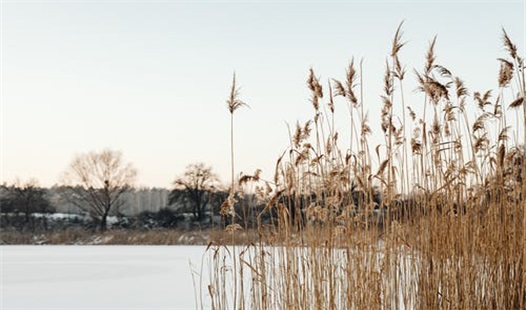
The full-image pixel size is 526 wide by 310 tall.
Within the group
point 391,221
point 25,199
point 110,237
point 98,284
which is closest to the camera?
point 391,221

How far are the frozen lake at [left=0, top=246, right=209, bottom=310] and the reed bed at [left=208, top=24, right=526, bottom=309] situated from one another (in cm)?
117

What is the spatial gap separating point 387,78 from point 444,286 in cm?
92

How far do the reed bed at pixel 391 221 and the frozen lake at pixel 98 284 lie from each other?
117 centimetres

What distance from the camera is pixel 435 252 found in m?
2.40

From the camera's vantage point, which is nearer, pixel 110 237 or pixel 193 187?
pixel 110 237

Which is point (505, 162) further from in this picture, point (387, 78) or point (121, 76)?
point (121, 76)

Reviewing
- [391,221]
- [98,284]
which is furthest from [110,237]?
[391,221]

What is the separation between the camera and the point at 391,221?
2523 mm

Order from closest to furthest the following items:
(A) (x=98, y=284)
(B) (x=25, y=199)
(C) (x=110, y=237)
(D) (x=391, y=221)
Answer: (D) (x=391, y=221) < (A) (x=98, y=284) < (C) (x=110, y=237) < (B) (x=25, y=199)

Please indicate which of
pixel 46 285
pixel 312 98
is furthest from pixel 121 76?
pixel 312 98

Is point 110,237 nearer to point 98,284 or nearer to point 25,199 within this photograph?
point 25,199

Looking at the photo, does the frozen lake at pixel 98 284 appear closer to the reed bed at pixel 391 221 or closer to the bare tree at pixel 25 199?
the reed bed at pixel 391 221

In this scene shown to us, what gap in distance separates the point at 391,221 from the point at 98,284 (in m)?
4.73

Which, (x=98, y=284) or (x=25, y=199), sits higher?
(x=25, y=199)
